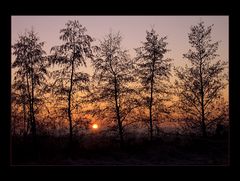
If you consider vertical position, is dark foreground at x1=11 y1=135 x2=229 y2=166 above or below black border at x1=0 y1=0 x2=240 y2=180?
below

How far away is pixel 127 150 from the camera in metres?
11.4

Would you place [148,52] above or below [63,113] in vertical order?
above

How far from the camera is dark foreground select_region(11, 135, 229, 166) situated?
10.3 metres

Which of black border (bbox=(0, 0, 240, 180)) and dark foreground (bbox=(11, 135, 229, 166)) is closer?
black border (bbox=(0, 0, 240, 180))

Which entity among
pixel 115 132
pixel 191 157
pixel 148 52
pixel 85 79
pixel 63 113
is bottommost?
pixel 191 157

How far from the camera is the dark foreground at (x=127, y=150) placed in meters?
10.3
